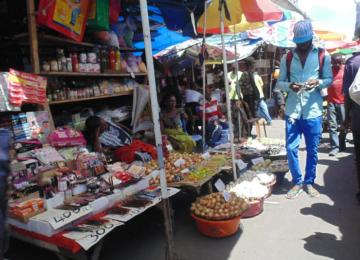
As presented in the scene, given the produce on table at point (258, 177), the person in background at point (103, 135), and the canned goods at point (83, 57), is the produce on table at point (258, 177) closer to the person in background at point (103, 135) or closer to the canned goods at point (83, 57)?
the person in background at point (103, 135)

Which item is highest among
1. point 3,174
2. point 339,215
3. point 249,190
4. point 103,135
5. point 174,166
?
point 3,174

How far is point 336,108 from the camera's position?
7586 millimetres

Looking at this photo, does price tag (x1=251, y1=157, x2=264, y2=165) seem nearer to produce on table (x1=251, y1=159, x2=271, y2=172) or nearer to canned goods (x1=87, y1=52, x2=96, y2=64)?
produce on table (x1=251, y1=159, x2=271, y2=172)

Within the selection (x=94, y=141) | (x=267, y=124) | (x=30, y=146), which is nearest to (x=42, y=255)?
(x=30, y=146)

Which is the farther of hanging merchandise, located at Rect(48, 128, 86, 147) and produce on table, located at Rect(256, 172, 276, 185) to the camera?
produce on table, located at Rect(256, 172, 276, 185)

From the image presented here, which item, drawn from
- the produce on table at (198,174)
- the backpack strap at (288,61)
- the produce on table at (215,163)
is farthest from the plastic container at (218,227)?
the backpack strap at (288,61)

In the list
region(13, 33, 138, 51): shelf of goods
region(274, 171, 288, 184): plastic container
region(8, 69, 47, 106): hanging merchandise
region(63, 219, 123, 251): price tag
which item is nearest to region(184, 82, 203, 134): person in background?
region(274, 171, 288, 184): plastic container

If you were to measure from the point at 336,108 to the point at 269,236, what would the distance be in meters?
4.74

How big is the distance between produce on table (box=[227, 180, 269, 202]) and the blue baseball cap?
1.92 m

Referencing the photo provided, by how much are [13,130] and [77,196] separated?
41.5 inches

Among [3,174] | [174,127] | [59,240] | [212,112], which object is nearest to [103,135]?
[174,127]

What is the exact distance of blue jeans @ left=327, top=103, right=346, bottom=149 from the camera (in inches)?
291

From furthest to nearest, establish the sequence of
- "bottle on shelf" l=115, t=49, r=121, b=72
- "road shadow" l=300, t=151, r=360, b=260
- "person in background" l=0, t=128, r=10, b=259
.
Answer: "bottle on shelf" l=115, t=49, r=121, b=72, "road shadow" l=300, t=151, r=360, b=260, "person in background" l=0, t=128, r=10, b=259

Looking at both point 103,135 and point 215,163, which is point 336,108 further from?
point 103,135
